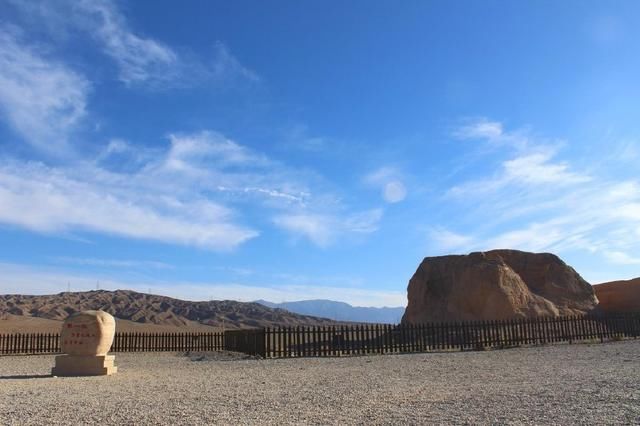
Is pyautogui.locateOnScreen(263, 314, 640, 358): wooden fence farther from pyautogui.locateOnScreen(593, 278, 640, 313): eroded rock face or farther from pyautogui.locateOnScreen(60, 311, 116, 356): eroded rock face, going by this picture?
pyautogui.locateOnScreen(593, 278, 640, 313): eroded rock face

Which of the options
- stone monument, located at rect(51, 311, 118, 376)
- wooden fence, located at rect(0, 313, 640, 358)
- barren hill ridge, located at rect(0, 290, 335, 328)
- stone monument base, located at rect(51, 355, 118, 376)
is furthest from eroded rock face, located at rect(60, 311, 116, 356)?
barren hill ridge, located at rect(0, 290, 335, 328)

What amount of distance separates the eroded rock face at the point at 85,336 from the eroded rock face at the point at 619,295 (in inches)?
1231

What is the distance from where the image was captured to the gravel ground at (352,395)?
8289 mm

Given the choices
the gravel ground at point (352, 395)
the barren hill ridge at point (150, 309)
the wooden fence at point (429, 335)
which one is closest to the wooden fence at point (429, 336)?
the wooden fence at point (429, 335)

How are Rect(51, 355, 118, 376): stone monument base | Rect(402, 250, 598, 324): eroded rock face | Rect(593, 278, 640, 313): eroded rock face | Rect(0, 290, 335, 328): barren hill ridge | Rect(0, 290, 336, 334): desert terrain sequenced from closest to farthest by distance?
1. Rect(51, 355, 118, 376): stone monument base
2. Rect(402, 250, 598, 324): eroded rock face
3. Rect(593, 278, 640, 313): eroded rock face
4. Rect(0, 290, 336, 334): desert terrain
5. Rect(0, 290, 335, 328): barren hill ridge

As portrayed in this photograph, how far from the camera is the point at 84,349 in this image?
54.6ft

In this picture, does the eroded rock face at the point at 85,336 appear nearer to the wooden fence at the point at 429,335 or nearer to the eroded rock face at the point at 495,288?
the wooden fence at the point at 429,335

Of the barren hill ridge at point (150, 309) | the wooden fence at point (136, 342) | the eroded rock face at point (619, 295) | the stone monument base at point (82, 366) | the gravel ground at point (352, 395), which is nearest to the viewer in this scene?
the gravel ground at point (352, 395)

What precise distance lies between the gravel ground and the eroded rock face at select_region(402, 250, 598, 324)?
13236 millimetres

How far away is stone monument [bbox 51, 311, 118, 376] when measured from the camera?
16.6 m

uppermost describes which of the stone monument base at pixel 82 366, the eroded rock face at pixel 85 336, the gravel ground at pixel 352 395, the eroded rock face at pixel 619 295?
the eroded rock face at pixel 619 295

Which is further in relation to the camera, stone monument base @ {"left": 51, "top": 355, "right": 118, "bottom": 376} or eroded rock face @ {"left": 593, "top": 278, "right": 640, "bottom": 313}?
eroded rock face @ {"left": 593, "top": 278, "right": 640, "bottom": 313}

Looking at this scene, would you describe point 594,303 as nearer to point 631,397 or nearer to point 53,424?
point 631,397

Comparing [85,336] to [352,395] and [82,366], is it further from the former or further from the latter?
[352,395]
